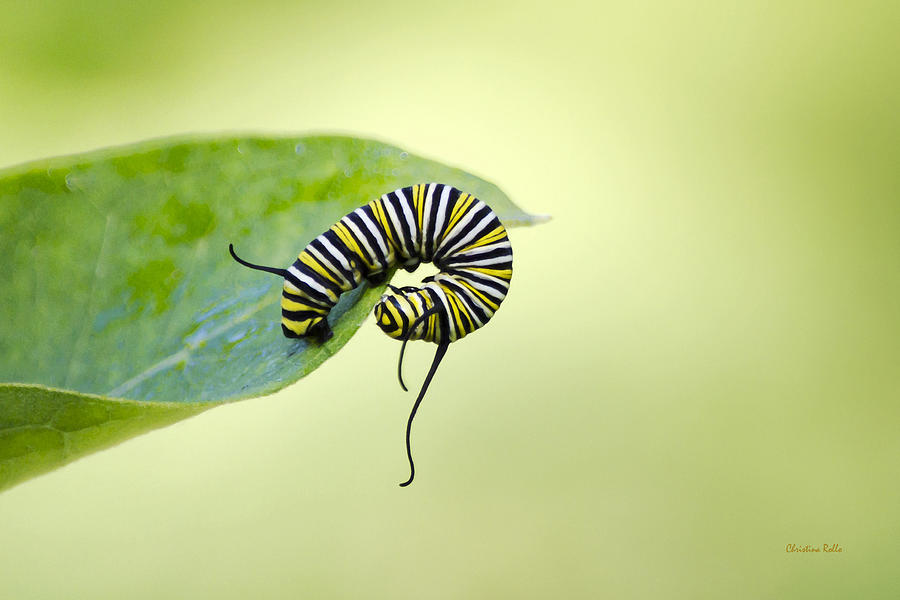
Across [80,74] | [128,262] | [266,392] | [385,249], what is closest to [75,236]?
[128,262]

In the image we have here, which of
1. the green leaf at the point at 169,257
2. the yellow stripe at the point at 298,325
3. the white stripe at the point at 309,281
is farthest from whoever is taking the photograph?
the white stripe at the point at 309,281

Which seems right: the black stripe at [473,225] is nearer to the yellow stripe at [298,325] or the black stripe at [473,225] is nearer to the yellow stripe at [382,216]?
the yellow stripe at [382,216]

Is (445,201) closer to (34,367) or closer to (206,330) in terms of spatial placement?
(206,330)

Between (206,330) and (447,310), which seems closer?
(206,330)

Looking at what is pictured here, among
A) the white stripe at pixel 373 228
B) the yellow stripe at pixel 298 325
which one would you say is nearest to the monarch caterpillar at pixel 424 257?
the white stripe at pixel 373 228

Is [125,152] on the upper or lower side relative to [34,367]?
upper

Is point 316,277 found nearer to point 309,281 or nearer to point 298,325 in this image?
point 309,281

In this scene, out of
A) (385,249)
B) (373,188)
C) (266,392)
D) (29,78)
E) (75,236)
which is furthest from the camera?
(29,78)

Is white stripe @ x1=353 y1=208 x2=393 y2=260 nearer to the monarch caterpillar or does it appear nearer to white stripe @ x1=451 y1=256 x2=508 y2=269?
the monarch caterpillar
